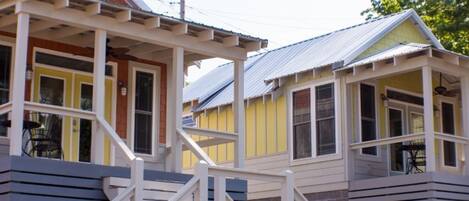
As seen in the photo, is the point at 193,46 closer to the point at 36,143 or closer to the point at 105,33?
the point at 105,33

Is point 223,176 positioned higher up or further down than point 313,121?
further down

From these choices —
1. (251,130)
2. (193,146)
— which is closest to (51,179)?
(193,146)

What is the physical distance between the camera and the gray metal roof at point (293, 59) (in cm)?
1825

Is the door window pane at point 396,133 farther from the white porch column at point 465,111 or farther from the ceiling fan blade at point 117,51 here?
the ceiling fan blade at point 117,51

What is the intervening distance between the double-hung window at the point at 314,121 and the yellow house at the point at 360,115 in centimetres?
2

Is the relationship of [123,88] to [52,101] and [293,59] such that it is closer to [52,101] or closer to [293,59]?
[52,101]

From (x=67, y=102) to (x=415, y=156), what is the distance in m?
7.34

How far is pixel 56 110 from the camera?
12281mm

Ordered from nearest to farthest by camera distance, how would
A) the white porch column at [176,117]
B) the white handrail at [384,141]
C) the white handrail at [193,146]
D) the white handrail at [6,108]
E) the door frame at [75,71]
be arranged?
the white handrail at [6,108] < the white handrail at [193,146] < the white porch column at [176,117] < the door frame at [75,71] < the white handrail at [384,141]

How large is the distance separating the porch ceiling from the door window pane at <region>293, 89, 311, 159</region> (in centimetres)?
312

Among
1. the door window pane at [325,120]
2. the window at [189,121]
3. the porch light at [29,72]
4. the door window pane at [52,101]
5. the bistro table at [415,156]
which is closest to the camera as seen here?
the porch light at [29,72]

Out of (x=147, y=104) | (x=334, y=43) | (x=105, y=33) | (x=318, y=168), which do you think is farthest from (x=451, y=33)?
(x=105, y=33)

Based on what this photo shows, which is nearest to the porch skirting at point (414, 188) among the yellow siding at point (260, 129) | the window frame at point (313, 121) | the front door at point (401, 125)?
the window frame at point (313, 121)

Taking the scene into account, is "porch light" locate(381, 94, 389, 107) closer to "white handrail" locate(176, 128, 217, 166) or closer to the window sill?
the window sill
